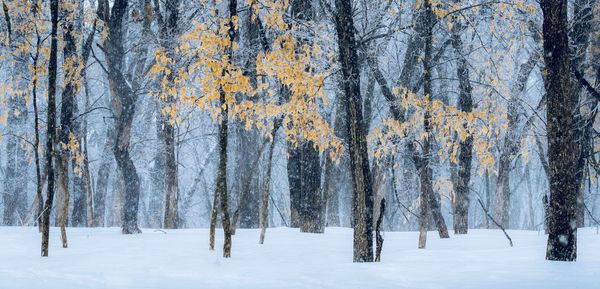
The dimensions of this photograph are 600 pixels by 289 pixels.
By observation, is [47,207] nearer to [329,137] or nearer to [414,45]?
[329,137]

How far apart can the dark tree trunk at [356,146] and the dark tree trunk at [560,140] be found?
2.07 metres

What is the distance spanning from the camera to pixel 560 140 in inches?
280

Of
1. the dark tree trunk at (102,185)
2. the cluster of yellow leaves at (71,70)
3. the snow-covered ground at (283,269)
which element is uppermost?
the cluster of yellow leaves at (71,70)

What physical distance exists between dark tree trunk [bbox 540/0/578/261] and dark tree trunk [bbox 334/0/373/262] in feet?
6.81

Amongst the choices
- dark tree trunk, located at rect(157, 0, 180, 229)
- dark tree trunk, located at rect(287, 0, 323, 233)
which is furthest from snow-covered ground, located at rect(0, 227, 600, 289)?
dark tree trunk, located at rect(157, 0, 180, 229)

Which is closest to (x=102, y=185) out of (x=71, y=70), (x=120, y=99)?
(x=120, y=99)

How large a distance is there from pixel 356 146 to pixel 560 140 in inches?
91.7

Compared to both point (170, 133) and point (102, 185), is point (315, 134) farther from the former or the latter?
point (102, 185)

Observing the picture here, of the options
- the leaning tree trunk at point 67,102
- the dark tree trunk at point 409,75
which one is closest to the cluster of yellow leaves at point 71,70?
the leaning tree trunk at point 67,102

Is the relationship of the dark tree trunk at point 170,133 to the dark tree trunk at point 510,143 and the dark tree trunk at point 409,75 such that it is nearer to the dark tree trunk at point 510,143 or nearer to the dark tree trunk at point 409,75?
the dark tree trunk at point 409,75

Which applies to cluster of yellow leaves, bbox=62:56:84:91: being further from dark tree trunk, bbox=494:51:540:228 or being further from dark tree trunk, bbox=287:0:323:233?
dark tree trunk, bbox=494:51:540:228

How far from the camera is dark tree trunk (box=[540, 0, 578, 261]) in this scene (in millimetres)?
7074

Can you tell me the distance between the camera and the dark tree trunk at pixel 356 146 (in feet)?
25.6

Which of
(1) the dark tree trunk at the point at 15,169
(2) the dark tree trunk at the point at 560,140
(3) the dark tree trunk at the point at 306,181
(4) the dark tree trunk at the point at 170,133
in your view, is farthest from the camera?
(1) the dark tree trunk at the point at 15,169
